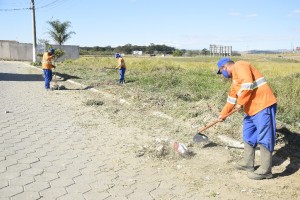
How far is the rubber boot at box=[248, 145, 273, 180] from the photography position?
402cm

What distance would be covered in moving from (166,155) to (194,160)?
423 mm

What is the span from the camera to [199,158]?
4.92 m

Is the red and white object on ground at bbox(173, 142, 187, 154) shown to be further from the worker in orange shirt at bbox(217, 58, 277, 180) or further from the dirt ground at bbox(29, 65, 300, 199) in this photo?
the worker in orange shirt at bbox(217, 58, 277, 180)

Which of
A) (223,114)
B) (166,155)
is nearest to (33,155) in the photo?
(166,155)

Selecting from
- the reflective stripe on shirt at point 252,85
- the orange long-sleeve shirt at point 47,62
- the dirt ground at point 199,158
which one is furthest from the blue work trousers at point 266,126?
the orange long-sleeve shirt at point 47,62

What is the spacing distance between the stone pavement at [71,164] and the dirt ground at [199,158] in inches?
3.6

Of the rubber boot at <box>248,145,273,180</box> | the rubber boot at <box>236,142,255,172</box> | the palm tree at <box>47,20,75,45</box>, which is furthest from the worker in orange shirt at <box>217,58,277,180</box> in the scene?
the palm tree at <box>47,20,75,45</box>

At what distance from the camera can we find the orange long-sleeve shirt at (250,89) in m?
3.89

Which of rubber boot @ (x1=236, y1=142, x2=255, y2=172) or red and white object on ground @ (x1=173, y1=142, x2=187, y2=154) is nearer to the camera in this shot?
rubber boot @ (x1=236, y1=142, x2=255, y2=172)

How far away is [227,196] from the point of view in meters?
3.75

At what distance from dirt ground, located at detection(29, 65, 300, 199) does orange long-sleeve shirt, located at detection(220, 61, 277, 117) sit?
0.91 meters

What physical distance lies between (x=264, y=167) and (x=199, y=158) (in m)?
1.09

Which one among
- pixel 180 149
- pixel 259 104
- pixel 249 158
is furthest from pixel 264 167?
pixel 180 149

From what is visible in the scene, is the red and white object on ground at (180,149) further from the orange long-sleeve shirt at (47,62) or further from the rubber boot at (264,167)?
the orange long-sleeve shirt at (47,62)
